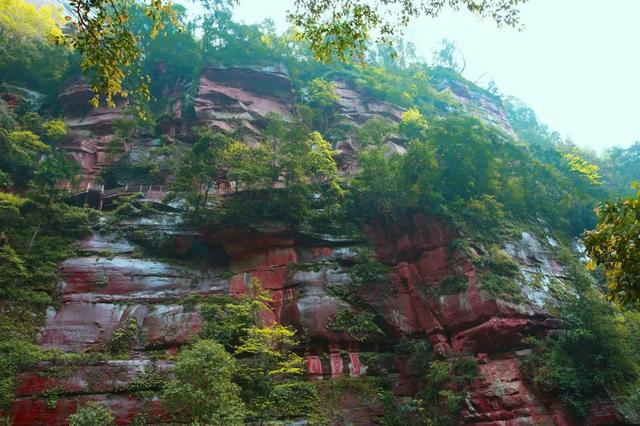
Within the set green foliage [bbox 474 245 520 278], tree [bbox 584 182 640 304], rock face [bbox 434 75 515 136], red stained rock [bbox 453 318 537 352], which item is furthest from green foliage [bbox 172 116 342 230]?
rock face [bbox 434 75 515 136]

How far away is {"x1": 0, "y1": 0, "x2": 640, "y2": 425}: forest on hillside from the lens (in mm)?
13844

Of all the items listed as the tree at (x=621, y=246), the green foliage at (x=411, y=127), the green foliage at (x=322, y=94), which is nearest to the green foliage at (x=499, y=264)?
the green foliage at (x=411, y=127)

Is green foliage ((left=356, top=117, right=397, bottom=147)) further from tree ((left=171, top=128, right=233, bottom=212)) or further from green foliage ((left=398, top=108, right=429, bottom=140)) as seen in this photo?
tree ((left=171, top=128, right=233, bottom=212))

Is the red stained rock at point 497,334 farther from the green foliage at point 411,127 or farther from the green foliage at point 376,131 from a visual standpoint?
the green foliage at point 411,127

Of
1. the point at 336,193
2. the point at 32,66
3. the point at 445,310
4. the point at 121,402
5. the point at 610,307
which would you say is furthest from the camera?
the point at 32,66

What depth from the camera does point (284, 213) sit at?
20.7 meters

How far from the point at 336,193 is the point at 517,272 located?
9.16 metres

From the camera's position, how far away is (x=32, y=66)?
2972 centimetres

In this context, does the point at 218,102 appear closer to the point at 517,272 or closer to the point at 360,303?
the point at 360,303

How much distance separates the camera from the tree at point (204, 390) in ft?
38.4

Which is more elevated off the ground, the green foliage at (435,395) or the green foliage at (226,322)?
the green foliage at (226,322)

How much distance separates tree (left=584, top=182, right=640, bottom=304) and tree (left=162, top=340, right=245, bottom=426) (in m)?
9.61

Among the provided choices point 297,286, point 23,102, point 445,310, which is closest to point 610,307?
point 445,310

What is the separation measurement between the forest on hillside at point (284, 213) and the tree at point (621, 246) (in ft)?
0.10
